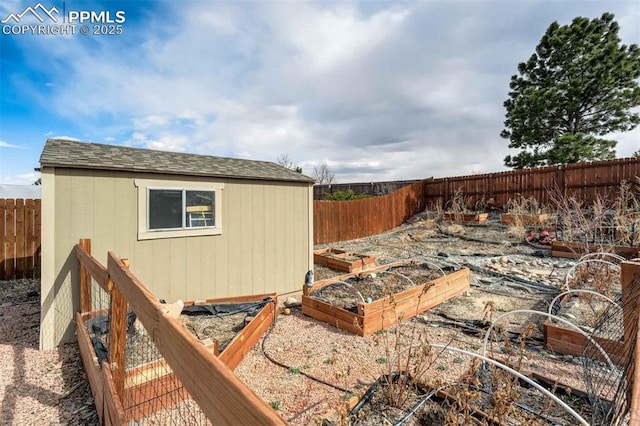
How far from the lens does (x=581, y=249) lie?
7133 mm

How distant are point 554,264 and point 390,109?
764 centimetres

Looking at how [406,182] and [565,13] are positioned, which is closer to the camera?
[565,13]

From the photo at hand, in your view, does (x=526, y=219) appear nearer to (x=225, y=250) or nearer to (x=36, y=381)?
(x=225, y=250)

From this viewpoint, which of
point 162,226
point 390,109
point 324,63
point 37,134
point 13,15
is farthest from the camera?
point 390,109

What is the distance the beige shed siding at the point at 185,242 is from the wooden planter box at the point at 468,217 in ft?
28.6

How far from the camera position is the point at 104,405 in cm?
190

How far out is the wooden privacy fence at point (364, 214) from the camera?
1130cm

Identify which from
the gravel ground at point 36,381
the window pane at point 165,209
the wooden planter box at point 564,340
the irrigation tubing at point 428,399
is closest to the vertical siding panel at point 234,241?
the window pane at point 165,209

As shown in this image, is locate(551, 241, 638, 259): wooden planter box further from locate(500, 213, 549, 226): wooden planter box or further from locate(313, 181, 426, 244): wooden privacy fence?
locate(313, 181, 426, 244): wooden privacy fence

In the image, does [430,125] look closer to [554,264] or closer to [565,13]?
[565,13]

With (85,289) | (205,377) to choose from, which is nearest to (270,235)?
(85,289)

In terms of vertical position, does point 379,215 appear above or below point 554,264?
above

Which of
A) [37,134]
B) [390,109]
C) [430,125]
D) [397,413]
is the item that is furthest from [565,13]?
[37,134]

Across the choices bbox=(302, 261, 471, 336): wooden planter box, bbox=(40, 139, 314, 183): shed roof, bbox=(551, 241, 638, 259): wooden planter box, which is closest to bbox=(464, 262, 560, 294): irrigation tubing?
bbox=(551, 241, 638, 259): wooden planter box
